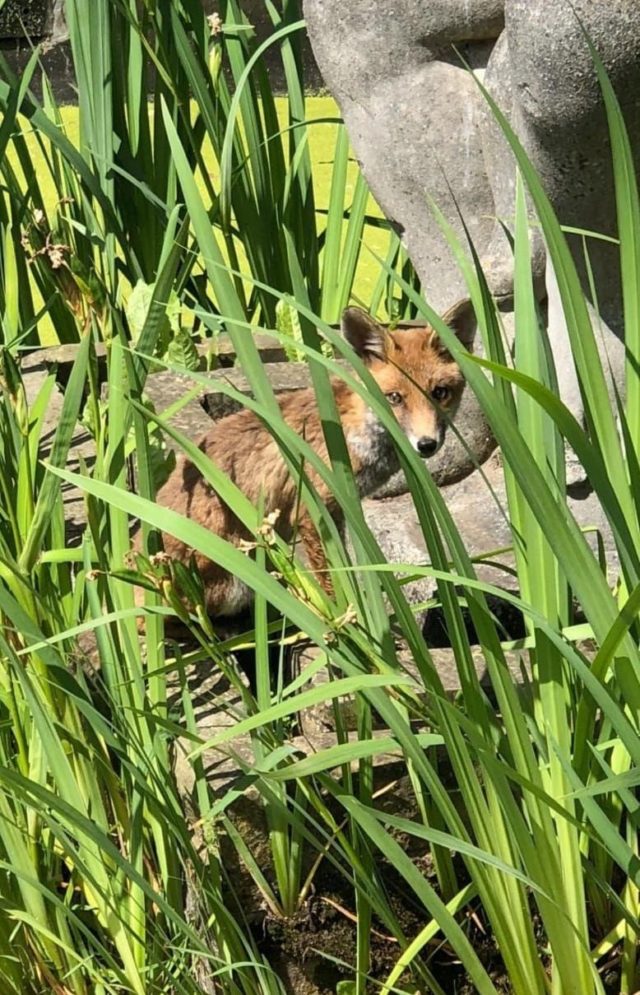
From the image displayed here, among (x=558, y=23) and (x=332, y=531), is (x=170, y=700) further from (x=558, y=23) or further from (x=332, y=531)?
(x=558, y=23)

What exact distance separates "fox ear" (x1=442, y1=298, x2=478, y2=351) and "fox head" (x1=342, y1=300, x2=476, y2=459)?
0.15 metres

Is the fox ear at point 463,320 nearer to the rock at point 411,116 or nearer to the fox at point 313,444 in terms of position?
the fox at point 313,444

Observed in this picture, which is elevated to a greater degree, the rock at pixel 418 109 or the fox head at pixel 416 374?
the rock at pixel 418 109

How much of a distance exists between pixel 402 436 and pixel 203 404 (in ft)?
4.17

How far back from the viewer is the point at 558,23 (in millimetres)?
1366

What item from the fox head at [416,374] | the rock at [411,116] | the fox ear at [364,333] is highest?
the rock at [411,116]

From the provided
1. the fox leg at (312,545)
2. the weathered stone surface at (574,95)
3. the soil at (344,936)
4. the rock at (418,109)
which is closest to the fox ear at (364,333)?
the rock at (418,109)

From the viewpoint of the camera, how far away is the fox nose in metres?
2.06

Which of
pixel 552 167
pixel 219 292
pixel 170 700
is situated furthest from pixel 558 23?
pixel 170 700

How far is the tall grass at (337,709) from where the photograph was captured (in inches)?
39.0

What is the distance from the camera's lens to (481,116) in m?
1.89

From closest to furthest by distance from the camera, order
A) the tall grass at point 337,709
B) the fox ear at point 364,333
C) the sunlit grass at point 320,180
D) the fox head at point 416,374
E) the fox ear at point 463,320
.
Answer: the tall grass at point 337,709 < the fox ear at point 463,320 < the fox ear at point 364,333 < the fox head at point 416,374 < the sunlit grass at point 320,180

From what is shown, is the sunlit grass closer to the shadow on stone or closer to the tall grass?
the shadow on stone

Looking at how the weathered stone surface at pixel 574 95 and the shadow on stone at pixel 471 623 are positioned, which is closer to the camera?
the weathered stone surface at pixel 574 95
